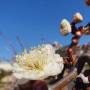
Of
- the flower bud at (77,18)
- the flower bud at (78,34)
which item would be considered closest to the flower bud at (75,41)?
the flower bud at (78,34)

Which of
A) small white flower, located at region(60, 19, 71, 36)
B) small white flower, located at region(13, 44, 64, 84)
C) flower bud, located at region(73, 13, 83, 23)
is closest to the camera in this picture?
small white flower, located at region(13, 44, 64, 84)

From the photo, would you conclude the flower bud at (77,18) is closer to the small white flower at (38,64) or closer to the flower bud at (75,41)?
the flower bud at (75,41)

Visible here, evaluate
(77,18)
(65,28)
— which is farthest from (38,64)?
(77,18)

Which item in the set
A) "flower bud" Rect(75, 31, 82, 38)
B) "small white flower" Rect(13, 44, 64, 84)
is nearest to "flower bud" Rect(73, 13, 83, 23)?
"flower bud" Rect(75, 31, 82, 38)

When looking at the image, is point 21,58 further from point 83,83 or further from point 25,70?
point 83,83

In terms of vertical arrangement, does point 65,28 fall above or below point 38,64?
above

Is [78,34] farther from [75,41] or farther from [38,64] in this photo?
[38,64]

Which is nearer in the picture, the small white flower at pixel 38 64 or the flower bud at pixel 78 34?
the small white flower at pixel 38 64

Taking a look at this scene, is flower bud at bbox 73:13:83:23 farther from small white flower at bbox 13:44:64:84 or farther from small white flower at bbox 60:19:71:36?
small white flower at bbox 13:44:64:84
